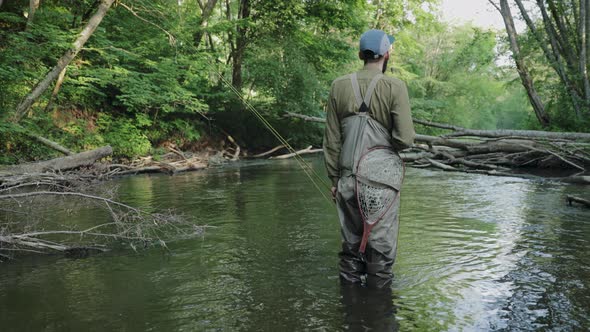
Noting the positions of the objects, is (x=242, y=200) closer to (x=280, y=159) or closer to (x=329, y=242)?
(x=329, y=242)

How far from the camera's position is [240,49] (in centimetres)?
2289

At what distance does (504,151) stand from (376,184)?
10097 mm

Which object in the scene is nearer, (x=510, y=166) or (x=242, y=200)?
(x=242, y=200)

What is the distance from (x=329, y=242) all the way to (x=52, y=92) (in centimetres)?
1234

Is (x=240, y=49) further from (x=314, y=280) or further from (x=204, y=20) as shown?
(x=314, y=280)

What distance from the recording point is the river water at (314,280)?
10.5 feet

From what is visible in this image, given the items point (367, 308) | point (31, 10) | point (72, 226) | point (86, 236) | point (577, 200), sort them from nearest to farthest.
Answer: point (367, 308) < point (86, 236) < point (72, 226) < point (577, 200) < point (31, 10)

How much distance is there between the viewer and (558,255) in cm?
463

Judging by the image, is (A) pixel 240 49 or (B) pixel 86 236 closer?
(B) pixel 86 236

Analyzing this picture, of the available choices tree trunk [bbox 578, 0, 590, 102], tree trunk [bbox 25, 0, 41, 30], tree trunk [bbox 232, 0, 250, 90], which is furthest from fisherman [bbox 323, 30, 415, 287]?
tree trunk [bbox 232, 0, 250, 90]

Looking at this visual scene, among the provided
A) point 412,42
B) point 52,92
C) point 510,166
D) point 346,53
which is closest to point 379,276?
point 510,166

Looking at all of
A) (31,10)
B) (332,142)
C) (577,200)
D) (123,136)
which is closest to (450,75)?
(123,136)

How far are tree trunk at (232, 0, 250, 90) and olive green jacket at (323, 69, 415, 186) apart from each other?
62.5 feet

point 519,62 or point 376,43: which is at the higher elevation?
point 519,62
